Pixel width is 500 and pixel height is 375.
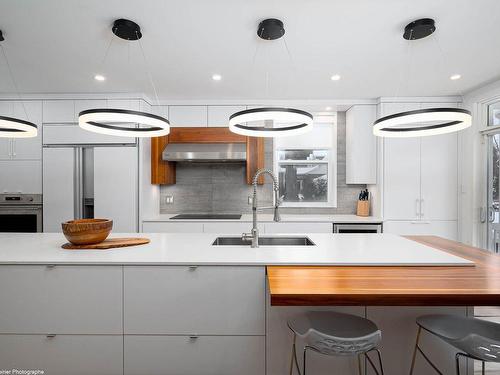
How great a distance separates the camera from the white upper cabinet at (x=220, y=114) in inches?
147

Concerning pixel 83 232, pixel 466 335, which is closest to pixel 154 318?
pixel 83 232

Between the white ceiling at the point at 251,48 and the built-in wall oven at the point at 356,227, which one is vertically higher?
the white ceiling at the point at 251,48

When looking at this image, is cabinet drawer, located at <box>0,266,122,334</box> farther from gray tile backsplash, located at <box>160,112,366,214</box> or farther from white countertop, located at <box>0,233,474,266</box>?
gray tile backsplash, located at <box>160,112,366,214</box>

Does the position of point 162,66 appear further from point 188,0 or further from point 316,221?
point 316,221

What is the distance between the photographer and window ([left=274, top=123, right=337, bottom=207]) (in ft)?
13.5

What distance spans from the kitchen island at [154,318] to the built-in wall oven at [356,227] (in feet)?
5.89

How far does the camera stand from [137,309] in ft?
5.22

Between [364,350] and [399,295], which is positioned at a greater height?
[399,295]

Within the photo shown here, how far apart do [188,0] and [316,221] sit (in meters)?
2.69

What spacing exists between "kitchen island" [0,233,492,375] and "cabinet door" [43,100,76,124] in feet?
8.35

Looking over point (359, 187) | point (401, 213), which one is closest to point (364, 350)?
point (401, 213)

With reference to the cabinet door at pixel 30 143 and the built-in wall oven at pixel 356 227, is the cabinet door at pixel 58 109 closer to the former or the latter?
the cabinet door at pixel 30 143

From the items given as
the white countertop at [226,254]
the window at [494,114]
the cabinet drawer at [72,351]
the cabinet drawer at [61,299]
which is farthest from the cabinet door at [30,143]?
the window at [494,114]

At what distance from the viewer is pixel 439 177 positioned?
3527mm
